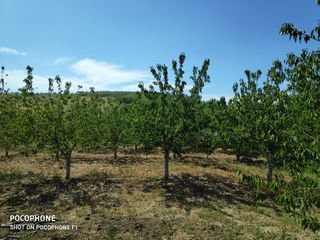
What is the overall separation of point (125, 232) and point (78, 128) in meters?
10.6

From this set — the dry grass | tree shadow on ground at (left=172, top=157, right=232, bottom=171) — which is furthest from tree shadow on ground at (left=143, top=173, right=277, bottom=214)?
tree shadow on ground at (left=172, top=157, right=232, bottom=171)

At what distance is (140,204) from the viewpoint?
18484 mm

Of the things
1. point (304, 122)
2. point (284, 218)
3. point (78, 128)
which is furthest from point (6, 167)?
point (304, 122)

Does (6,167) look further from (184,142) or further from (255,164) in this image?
(255,164)

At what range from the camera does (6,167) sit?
Answer: 1104 inches

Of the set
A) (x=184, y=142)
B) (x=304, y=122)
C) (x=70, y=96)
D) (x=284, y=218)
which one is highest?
(x=70, y=96)

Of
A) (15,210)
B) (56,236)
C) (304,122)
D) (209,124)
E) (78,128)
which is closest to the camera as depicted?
(304,122)

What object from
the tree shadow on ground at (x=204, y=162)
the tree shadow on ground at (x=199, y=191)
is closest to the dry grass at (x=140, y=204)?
the tree shadow on ground at (x=199, y=191)

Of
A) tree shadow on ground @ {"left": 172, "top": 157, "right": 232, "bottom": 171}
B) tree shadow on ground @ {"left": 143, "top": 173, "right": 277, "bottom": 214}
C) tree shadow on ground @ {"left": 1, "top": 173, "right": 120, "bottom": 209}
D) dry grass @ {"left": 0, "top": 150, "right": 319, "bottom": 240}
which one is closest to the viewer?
dry grass @ {"left": 0, "top": 150, "right": 319, "bottom": 240}

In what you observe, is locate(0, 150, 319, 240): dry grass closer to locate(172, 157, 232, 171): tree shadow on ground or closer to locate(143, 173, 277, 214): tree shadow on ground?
locate(143, 173, 277, 214): tree shadow on ground

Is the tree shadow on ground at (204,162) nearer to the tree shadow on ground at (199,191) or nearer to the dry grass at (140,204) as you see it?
the dry grass at (140,204)

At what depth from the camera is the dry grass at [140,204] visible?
48.9 feet

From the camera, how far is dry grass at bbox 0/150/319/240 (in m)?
14.9

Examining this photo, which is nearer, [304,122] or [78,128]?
[304,122]
